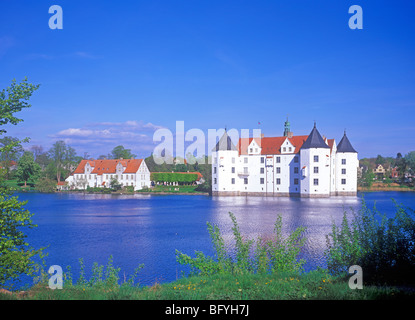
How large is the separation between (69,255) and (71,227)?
8713mm

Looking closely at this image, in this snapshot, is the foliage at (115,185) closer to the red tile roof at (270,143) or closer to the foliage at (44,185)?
the foliage at (44,185)

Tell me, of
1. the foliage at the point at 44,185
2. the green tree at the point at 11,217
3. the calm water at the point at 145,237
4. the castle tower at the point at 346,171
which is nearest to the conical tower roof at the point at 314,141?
the castle tower at the point at 346,171

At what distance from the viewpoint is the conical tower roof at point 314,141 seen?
45156 millimetres

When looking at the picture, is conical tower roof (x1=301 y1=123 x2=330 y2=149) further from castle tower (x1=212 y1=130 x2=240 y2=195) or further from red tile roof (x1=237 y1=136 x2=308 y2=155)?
castle tower (x1=212 y1=130 x2=240 y2=195)

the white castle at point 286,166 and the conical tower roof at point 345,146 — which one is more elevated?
the conical tower roof at point 345,146

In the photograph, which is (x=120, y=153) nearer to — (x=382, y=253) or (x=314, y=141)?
(x=314, y=141)

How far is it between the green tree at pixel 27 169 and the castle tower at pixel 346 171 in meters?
45.9

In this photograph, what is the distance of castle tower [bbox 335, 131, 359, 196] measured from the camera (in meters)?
48.2

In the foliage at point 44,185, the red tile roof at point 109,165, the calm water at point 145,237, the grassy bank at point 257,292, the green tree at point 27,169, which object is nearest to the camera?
the grassy bank at point 257,292

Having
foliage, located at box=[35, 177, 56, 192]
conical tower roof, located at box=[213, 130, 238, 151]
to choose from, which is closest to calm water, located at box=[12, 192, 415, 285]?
conical tower roof, located at box=[213, 130, 238, 151]

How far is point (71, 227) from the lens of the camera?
76.9 ft

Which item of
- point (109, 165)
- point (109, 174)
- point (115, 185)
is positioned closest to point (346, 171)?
point (115, 185)
